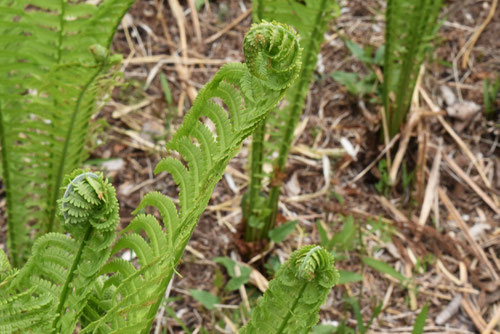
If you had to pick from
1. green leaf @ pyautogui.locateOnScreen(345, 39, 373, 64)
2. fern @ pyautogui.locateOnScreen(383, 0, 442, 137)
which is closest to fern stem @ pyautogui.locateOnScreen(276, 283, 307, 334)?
fern @ pyautogui.locateOnScreen(383, 0, 442, 137)

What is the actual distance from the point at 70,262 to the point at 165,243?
157 millimetres

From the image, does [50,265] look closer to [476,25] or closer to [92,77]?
[92,77]

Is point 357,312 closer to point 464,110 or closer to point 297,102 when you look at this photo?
point 297,102

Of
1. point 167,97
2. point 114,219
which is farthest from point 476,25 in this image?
point 114,219

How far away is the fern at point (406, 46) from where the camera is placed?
203 centimetres

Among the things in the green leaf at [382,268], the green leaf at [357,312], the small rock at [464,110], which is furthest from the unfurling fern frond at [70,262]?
the small rock at [464,110]

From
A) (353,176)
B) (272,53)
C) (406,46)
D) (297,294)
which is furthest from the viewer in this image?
(353,176)

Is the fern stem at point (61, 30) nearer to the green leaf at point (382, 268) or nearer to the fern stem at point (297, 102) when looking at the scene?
the fern stem at point (297, 102)

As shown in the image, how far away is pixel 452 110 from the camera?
2436mm

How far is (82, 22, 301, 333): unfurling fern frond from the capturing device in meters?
0.89

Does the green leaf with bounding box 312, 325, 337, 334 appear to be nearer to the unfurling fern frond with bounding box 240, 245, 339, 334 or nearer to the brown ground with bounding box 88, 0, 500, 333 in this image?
the brown ground with bounding box 88, 0, 500, 333

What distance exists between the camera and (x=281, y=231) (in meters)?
1.92

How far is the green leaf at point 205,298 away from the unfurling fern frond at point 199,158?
0.71 metres

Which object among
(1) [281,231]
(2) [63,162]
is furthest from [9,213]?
(1) [281,231]
